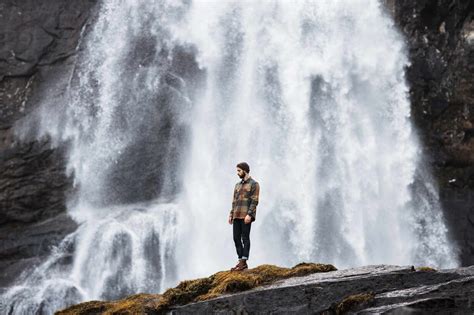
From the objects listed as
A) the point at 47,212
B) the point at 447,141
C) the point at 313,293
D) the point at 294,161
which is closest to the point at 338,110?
the point at 294,161

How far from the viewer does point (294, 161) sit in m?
27.2

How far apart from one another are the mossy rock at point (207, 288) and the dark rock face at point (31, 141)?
15.3 meters

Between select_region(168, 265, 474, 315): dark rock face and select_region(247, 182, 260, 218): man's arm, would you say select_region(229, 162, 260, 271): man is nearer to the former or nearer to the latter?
select_region(247, 182, 260, 218): man's arm

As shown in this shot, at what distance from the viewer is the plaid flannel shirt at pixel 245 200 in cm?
1187

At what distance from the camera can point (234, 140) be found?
2795 centimetres

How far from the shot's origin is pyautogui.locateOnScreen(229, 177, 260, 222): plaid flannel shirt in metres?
11.9

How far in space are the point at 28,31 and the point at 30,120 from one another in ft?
12.8

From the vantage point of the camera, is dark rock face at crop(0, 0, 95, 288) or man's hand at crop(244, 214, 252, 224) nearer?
man's hand at crop(244, 214, 252, 224)

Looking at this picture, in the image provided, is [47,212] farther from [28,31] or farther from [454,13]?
[454,13]

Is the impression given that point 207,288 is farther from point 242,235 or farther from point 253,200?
point 253,200

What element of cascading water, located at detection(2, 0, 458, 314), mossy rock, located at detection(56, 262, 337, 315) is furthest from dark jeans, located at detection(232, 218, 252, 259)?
cascading water, located at detection(2, 0, 458, 314)

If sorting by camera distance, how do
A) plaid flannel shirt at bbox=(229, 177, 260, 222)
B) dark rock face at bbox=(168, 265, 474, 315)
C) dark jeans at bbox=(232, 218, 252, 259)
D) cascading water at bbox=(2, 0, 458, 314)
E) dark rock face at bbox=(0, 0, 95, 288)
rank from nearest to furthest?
Result: 1. dark rock face at bbox=(168, 265, 474, 315)
2. plaid flannel shirt at bbox=(229, 177, 260, 222)
3. dark jeans at bbox=(232, 218, 252, 259)
4. cascading water at bbox=(2, 0, 458, 314)
5. dark rock face at bbox=(0, 0, 95, 288)

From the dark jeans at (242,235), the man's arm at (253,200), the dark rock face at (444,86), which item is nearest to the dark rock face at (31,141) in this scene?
the dark rock face at (444,86)

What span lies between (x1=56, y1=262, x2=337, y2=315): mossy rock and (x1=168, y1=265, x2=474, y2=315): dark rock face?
269 mm
